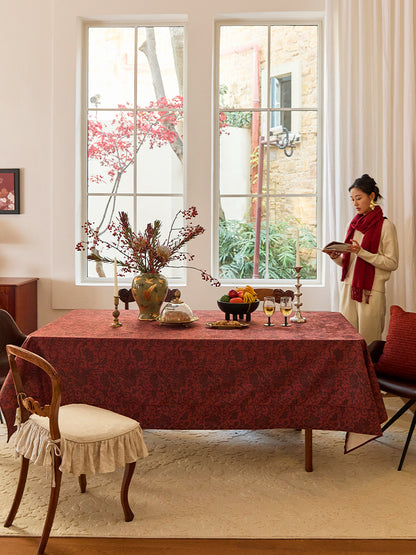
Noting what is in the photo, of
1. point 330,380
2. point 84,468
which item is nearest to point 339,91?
point 330,380

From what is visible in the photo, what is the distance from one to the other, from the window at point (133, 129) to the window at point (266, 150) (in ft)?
1.41

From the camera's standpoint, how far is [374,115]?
5.27 meters

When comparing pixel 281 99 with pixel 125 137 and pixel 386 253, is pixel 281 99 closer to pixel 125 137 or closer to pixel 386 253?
pixel 125 137

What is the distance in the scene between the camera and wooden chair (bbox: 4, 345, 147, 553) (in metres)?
2.51

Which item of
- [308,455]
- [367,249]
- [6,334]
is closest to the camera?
[308,455]

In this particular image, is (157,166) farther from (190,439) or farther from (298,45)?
(190,439)

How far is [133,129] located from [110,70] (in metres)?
0.58

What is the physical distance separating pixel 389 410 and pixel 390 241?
1.25 metres

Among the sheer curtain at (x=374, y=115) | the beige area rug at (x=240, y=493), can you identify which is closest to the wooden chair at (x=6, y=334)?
the beige area rug at (x=240, y=493)

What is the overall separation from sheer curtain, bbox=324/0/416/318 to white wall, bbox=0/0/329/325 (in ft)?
1.49

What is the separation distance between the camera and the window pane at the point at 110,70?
566cm

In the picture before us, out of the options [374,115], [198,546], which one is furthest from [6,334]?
[374,115]

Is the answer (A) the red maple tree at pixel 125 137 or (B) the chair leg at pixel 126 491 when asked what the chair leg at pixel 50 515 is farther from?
(A) the red maple tree at pixel 125 137

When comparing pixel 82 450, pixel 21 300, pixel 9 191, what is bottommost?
pixel 82 450
